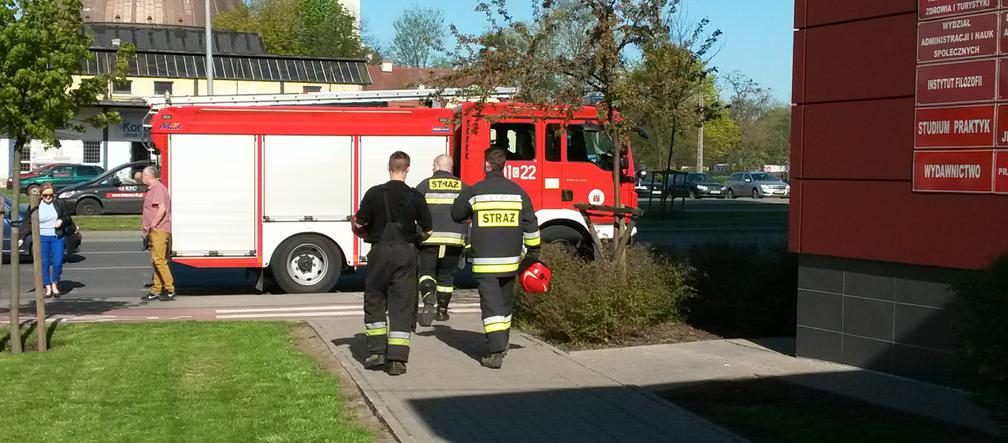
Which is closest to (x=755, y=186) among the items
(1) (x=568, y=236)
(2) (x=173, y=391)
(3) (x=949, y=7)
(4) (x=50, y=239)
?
(1) (x=568, y=236)

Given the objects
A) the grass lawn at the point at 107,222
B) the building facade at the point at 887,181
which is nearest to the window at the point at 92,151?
the grass lawn at the point at 107,222

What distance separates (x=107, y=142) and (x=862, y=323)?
49.1 metres

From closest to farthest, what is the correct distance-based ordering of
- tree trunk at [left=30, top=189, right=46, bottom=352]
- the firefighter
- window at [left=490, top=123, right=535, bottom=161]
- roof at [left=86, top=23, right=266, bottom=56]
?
tree trunk at [left=30, top=189, right=46, bottom=352]
the firefighter
window at [left=490, top=123, right=535, bottom=161]
roof at [left=86, top=23, right=266, bottom=56]

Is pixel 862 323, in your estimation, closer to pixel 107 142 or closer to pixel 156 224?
pixel 156 224

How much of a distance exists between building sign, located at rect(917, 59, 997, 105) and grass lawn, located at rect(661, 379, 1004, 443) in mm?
2273

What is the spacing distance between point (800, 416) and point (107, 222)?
2475 centimetres

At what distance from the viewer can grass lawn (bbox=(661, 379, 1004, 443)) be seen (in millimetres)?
6922

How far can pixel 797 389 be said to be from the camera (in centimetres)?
848

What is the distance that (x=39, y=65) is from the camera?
10109 mm

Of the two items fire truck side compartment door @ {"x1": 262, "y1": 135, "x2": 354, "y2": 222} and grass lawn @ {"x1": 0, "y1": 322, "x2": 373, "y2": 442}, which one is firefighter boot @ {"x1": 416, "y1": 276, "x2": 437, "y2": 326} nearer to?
grass lawn @ {"x1": 0, "y1": 322, "x2": 373, "y2": 442}

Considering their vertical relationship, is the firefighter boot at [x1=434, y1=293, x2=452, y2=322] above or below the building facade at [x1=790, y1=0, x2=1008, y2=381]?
below

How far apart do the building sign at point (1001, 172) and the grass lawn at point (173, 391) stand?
14.8ft

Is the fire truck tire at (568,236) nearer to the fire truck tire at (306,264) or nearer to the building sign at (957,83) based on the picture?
the fire truck tire at (306,264)

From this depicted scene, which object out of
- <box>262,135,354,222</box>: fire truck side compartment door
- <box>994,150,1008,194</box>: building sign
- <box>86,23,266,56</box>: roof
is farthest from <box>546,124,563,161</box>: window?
<box>86,23,266,56</box>: roof
